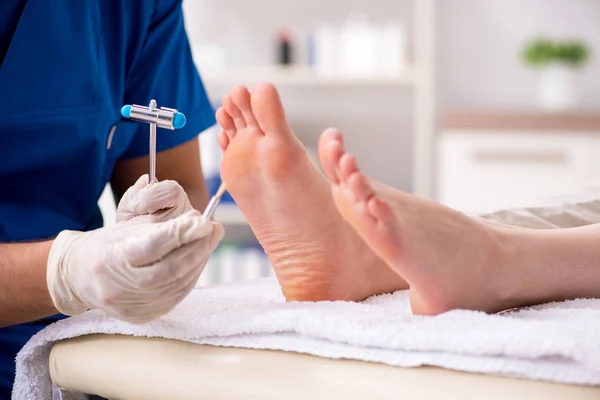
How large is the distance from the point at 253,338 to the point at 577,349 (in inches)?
10.4

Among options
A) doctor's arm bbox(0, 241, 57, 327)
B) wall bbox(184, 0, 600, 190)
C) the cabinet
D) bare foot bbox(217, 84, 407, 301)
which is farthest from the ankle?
wall bbox(184, 0, 600, 190)

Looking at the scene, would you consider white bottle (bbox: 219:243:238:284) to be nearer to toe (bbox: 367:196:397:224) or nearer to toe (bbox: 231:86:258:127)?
toe (bbox: 231:86:258:127)

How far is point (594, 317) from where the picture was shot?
0.68m

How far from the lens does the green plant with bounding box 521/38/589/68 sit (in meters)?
2.94

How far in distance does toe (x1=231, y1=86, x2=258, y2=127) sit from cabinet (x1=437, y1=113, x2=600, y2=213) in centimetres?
195

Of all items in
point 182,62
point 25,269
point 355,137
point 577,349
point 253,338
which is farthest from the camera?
point 355,137

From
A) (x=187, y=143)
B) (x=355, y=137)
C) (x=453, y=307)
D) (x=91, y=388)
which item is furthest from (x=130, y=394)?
(x=355, y=137)

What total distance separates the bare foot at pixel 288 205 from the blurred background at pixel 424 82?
197 cm

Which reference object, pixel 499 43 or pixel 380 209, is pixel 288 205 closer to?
pixel 380 209

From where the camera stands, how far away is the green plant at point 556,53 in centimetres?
294

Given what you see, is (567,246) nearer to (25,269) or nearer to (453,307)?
(453,307)

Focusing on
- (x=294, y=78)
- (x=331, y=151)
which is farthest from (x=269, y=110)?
(x=294, y=78)

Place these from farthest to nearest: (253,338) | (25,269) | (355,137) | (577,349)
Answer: (355,137)
(25,269)
(253,338)
(577,349)

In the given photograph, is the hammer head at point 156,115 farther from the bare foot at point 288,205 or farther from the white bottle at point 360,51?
the white bottle at point 360,51
